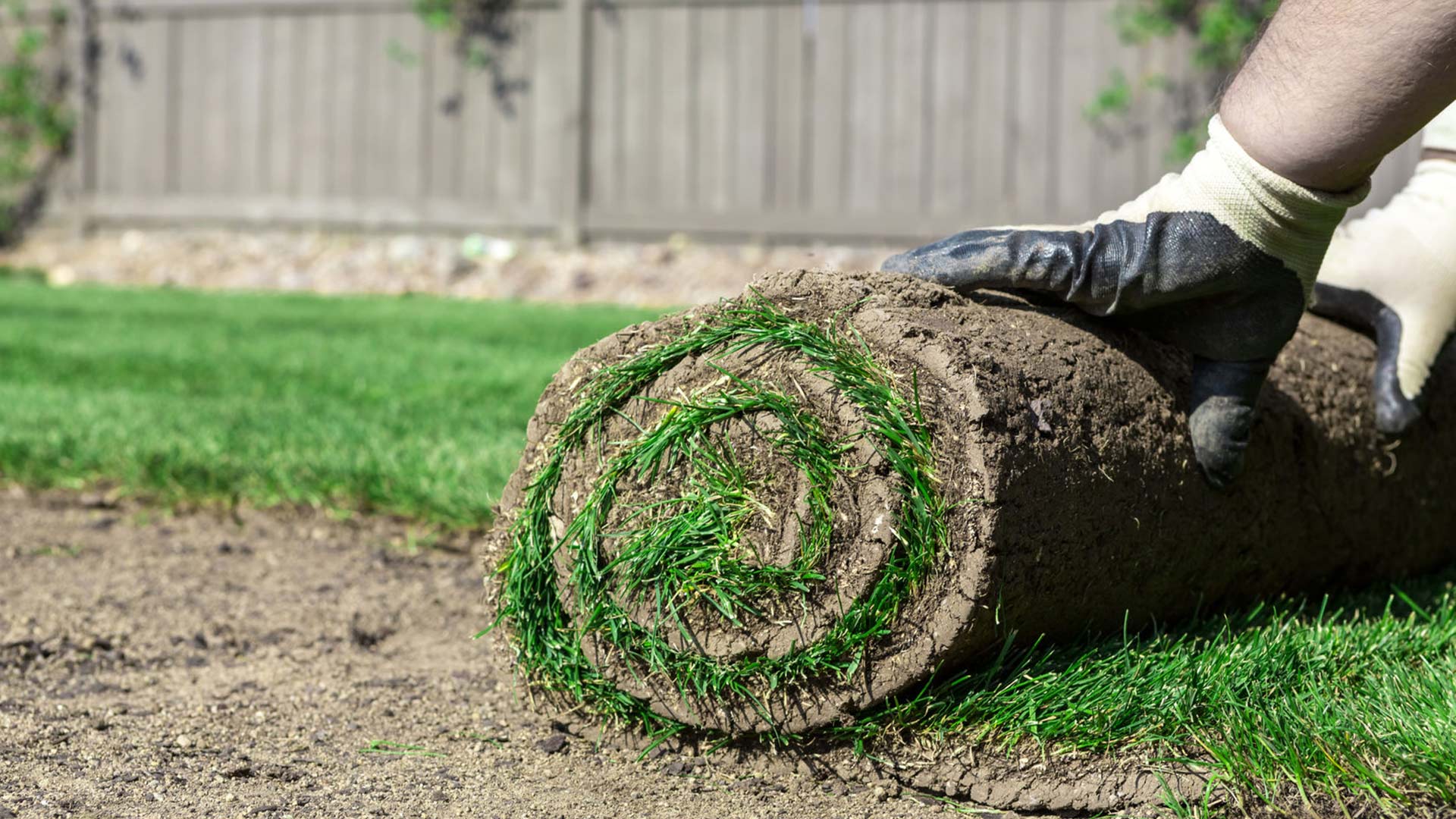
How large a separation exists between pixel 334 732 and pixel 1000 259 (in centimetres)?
124

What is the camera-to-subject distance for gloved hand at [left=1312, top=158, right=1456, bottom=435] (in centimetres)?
255

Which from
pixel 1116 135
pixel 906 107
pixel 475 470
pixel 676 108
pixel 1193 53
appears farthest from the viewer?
pixel 676 108

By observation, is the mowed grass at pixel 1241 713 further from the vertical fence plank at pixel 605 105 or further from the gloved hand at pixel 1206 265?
the vertical fence plank at pixel 605 105

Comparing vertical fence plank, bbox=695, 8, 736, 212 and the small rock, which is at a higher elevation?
vertical fence plank, bbox=695, 8, 736, 212

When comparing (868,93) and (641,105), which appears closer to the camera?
(868,93)

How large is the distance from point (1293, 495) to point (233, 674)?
1.88m

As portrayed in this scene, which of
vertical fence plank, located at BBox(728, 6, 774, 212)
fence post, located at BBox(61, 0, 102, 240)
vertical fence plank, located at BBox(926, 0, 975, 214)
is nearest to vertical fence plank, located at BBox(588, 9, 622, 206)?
vertical fence plank, located at BBox(728, 6, 774, 212)

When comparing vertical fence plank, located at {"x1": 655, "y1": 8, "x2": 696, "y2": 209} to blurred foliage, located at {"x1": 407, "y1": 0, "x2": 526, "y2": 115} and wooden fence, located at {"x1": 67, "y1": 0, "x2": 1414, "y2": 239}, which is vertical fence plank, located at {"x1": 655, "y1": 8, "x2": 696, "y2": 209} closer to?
wooden fence, located at {"x1": 67, "y1": 0, "x2": 1414, "y2": 239}

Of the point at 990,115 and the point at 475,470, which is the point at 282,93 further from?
the point at 475,470

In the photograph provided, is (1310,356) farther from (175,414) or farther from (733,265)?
(733,265)

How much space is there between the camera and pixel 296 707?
2.15 metres

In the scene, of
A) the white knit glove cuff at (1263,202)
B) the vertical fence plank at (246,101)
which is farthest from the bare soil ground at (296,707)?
the vertical fence plank at (246,101)

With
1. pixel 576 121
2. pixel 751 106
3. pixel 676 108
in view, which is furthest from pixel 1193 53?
pixel 576 121

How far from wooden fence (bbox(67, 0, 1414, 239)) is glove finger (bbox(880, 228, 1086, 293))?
7.03 meters
